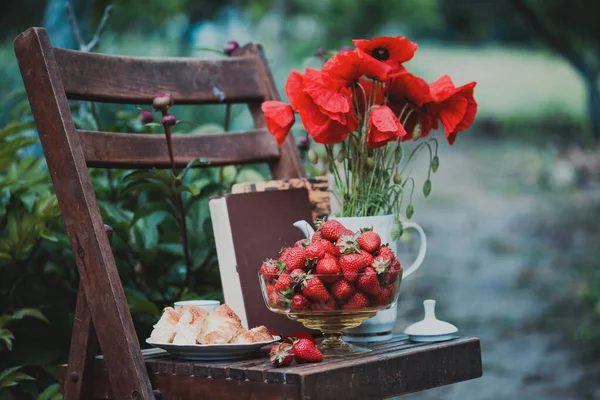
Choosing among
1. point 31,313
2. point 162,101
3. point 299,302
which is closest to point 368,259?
point 299,302

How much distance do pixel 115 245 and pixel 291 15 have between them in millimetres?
8859

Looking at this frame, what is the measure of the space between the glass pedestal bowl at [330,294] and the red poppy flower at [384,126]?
10.7 inches

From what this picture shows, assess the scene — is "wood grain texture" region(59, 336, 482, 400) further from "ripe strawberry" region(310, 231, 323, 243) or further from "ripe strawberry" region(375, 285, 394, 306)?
"ripe strawberry" region(310, 231, 323, 243)

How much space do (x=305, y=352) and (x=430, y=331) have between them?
31cm

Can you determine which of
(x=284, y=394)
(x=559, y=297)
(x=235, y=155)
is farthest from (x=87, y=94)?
(x=559, y=297)

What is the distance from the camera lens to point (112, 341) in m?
1.39

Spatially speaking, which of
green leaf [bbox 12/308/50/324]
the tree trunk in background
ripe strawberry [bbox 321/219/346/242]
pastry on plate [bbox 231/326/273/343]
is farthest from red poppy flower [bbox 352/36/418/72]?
the tree trunk in background

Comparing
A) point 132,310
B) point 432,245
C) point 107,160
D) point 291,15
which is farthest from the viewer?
point 291,15

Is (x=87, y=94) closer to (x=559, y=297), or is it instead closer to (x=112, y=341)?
(x=112, y=341)

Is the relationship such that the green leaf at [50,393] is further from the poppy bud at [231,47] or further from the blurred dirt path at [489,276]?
the blurred dirt path at [489,276]

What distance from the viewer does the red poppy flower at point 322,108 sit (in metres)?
1.49

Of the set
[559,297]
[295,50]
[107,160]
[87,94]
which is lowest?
[559,297]

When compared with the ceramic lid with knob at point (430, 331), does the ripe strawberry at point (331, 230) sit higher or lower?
higher

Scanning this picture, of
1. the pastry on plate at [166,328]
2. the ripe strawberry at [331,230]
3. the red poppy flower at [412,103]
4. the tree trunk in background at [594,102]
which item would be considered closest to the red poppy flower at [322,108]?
the red poppy flower at [412,103]
